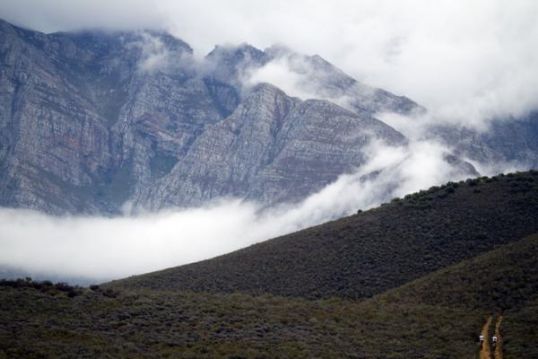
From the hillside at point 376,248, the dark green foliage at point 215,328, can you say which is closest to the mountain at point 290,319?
the dark green foliage at point 215,328

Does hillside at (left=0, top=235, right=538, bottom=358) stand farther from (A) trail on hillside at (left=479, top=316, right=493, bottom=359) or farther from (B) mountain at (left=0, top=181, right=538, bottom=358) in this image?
(A) trail on hillside at (left=479, top=316, right=493, bottom=359)

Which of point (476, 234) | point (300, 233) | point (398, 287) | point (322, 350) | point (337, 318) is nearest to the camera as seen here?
point (322, 350)

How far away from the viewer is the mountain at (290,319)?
172 ft

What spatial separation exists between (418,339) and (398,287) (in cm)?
2223

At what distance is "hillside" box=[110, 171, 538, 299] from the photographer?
8794 cm

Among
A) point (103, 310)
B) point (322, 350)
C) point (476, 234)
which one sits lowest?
point (322, 350)

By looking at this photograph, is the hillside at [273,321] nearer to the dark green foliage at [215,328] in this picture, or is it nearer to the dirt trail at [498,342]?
the dark green foliage at [215,328]

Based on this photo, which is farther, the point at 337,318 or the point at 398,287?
the point at 398,287

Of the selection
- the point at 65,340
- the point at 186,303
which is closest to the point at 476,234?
the point at 186,303

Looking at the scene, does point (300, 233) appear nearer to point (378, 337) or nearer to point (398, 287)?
point (398, 287)

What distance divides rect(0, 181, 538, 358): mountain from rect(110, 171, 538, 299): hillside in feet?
19.5

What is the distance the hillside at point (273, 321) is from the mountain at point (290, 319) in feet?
0.29

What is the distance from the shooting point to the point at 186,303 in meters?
67.2

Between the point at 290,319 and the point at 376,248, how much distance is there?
34.5 m
